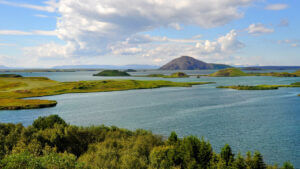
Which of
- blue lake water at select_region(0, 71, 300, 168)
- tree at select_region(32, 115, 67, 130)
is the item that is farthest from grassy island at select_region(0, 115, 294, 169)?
blue lake water at select_region(0, 71, 300, 168)

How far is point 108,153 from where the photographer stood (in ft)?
118

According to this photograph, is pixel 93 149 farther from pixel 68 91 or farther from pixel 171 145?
pixel 68 91

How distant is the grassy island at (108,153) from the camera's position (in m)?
27.2

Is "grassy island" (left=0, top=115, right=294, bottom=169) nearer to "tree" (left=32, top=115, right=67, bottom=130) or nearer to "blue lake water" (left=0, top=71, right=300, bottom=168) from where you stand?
"tree" (left=32, top=115, right=67, bottom=130)

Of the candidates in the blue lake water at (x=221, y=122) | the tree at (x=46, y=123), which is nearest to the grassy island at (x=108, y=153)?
the tree at (x=46, y=123)

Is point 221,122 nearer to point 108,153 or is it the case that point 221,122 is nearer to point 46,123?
point 108,153

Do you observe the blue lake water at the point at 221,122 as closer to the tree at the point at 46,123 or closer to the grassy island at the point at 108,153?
the grassy island at the point at 108,153

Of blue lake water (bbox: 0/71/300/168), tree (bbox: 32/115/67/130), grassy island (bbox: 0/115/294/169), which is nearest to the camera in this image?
grassy island (bbox: 0/115/294/169)

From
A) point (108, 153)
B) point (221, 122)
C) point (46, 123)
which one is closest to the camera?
point (108, 153)

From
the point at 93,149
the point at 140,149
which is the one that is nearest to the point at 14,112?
the point at 93,149

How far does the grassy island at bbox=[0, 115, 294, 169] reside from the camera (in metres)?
27.2

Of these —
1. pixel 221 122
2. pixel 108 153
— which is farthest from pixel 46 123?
pixel 221 122

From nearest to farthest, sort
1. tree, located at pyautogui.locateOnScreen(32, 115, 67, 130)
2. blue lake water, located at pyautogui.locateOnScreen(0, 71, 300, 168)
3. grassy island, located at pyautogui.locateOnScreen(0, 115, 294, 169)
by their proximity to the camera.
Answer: grassy island, located at pyautogui.locateOnScreen(0, 115, 294, 169) < blue lake water, located at pyautogui.locateOnScreen(0, 71, 300, 168) < tree, located at pyautogui.locateOnScreen(32, 115, 67, 130)

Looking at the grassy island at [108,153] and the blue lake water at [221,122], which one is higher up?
the grassy island at [108,153]
